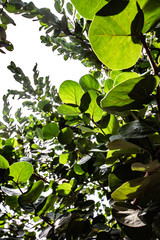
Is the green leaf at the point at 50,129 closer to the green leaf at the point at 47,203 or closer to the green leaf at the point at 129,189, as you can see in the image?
the green leaf at the point at 47,203

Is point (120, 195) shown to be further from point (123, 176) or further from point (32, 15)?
point (32, 15)

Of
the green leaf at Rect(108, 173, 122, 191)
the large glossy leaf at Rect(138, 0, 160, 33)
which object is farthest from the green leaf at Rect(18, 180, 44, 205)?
the large glossy leaf at Rect(138, 0, 160, 33)

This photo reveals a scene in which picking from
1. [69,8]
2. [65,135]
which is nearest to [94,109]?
[65,135]

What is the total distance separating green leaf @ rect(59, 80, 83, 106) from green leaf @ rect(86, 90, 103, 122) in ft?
0.20

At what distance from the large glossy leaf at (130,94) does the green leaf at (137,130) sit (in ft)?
0.19

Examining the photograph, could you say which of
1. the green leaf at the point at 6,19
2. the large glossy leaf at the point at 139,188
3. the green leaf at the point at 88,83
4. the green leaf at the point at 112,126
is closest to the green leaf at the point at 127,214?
the large glossy leaf at the point at 139,188

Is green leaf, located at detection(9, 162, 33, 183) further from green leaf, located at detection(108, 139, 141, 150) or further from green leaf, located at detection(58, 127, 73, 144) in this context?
green leaf, located at detection(108, 139, 141, 150)

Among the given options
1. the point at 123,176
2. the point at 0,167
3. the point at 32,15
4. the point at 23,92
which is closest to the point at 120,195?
the point at 123,176

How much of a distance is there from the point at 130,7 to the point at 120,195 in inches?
20.6

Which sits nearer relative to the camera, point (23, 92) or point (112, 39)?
point (112, 39)

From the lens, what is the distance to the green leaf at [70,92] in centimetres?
80

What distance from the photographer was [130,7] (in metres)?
0.45

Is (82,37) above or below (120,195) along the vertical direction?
above

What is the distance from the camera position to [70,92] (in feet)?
2.73
